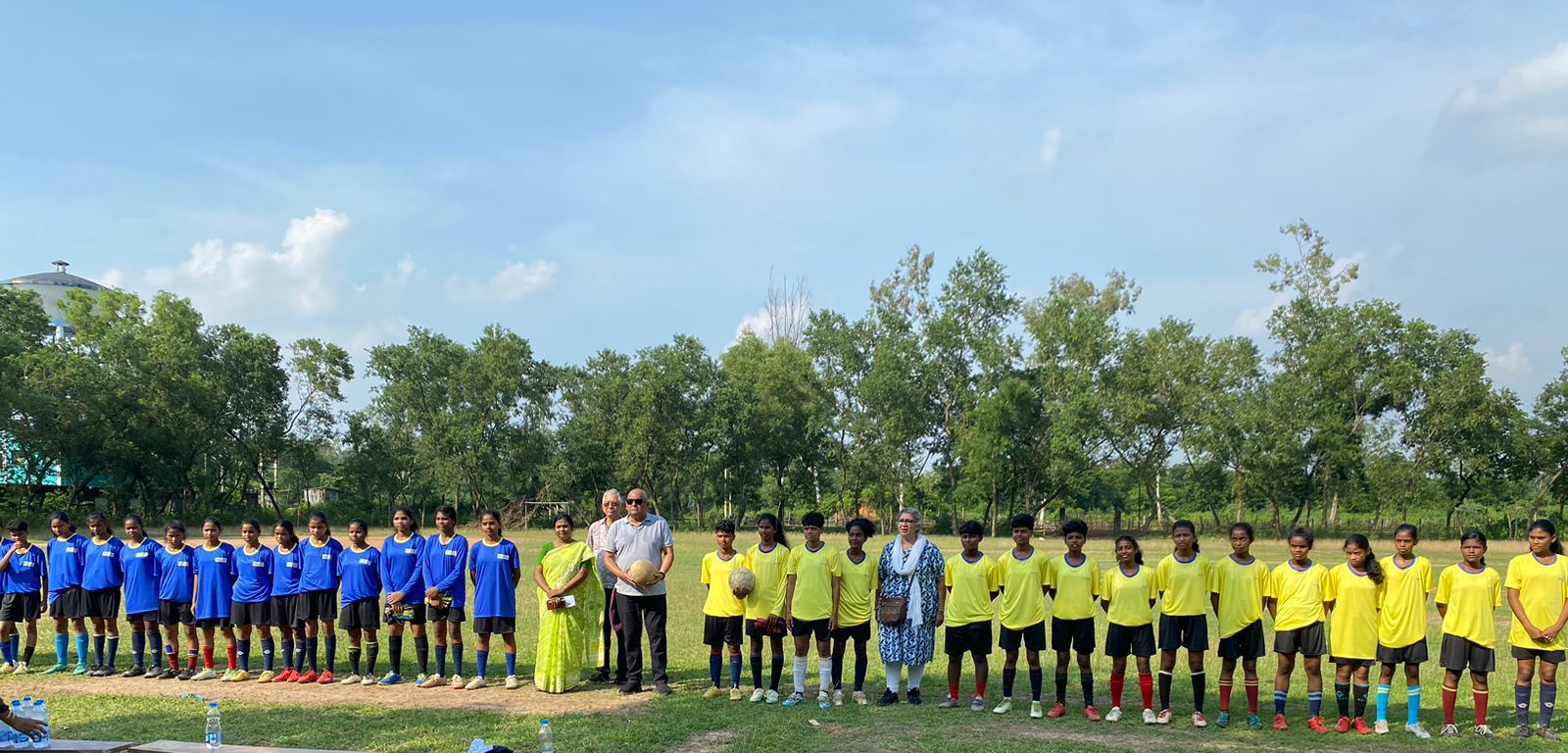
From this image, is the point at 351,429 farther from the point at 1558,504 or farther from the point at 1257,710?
the point at 1558,504

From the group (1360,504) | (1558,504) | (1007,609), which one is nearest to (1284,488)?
(1360,504)

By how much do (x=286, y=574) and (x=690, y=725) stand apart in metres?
4.73

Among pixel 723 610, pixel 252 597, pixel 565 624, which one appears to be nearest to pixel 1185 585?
pixel 723 610

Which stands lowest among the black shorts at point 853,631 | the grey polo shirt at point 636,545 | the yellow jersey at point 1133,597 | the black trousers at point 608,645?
the black trousers at point 608,645

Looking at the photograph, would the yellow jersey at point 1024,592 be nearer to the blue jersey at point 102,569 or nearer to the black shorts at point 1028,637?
the black shorts at point 1028,637

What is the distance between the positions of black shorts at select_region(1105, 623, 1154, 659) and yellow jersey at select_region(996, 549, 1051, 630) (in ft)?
2.01

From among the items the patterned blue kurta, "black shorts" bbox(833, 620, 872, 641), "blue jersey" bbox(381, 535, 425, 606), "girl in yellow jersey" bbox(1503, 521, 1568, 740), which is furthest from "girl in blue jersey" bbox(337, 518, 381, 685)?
"girl in yellow jersey" bbox(1503, 521, 1568, 740)

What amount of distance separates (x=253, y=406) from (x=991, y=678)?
50.9 m

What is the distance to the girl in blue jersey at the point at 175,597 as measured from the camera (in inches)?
418

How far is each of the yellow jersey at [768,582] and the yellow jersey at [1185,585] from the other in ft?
10.8

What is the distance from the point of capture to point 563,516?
1002 centimetres

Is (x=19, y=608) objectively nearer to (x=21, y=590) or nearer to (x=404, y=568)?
(x=21, y=590)

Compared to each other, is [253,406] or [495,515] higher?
[253,406]

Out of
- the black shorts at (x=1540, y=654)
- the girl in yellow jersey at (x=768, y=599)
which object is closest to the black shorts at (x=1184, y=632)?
the black shorts at (x=1540, y=654)
